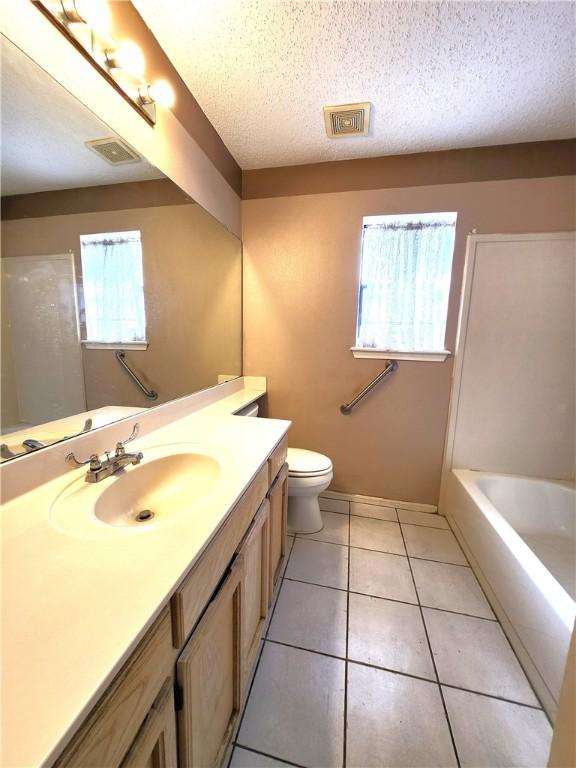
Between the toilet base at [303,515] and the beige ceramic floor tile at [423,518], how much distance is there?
62 cm

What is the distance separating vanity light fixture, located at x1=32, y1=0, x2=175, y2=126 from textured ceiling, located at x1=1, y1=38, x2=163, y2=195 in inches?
6.1

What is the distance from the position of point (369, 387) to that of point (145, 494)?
151cm

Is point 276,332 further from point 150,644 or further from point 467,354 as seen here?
point 150,644

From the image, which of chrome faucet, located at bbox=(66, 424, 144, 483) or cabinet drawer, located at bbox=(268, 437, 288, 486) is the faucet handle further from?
cabinet drawer, located at bbox=(268, 437, 288, 486)

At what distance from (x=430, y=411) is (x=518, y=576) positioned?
3.26 feet

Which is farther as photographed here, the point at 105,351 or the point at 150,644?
the point at 105,351

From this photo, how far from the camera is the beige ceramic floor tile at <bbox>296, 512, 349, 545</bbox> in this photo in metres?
1.84

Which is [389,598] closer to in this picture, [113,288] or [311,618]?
[311,618]

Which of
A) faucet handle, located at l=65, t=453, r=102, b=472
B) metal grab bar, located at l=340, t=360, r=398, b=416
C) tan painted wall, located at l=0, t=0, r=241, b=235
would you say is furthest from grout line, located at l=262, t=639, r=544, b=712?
tan painted wall, located at l=0, t=0, r=241, b=235

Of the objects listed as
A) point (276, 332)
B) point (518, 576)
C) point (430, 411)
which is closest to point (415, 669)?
point (518, 576)

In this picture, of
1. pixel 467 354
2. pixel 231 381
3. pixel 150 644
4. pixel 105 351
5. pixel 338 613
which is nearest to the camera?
pixel 150 644

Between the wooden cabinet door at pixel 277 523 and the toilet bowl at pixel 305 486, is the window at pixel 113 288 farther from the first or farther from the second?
the toilet bowl at pixel 305 486

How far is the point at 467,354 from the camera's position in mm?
1903

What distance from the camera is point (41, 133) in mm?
805
